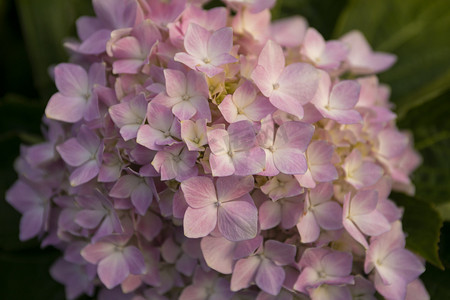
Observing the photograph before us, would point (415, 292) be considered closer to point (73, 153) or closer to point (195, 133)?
point (195, 133)

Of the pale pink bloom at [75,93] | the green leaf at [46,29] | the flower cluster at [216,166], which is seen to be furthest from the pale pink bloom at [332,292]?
the green leaf at [46,29]

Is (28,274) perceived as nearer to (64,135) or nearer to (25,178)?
(25,178)

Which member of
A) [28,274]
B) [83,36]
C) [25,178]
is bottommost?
[28,274]

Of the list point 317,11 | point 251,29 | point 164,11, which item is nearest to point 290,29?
point 317,11

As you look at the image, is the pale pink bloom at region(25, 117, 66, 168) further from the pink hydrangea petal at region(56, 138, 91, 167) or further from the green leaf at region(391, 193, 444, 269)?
the green leaf at region(391, 193, 444, 269)

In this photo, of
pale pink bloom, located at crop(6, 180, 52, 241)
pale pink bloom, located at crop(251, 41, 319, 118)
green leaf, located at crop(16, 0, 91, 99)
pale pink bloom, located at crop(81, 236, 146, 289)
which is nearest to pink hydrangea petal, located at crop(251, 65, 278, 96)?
pale pink bloom, located at crop(251, 41, 319, 118)

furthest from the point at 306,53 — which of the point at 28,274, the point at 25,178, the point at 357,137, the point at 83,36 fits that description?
the point at 28,274
